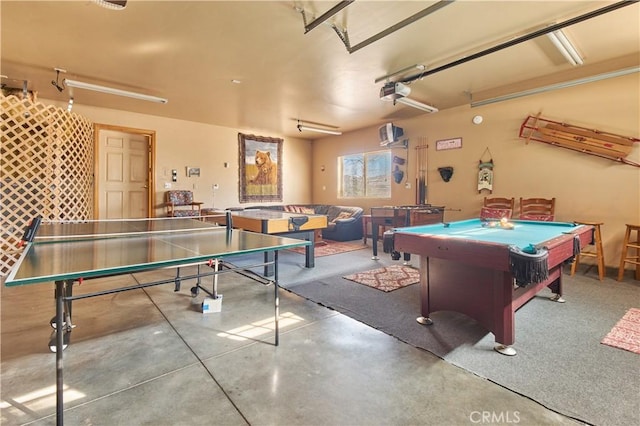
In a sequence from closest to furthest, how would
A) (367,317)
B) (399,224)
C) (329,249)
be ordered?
(367,317) < (399,224) < (329,249)

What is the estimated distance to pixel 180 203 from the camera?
5910mm

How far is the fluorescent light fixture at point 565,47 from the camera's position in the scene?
9.24 ft

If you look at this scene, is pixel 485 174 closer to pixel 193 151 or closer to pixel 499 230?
pixel 499 230

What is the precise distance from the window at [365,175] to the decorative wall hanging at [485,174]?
1.99 m

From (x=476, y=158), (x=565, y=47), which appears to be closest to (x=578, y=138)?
(x=476, y=158)

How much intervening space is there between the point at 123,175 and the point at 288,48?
4.47m

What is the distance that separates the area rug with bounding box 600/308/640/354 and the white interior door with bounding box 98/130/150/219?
270 inches

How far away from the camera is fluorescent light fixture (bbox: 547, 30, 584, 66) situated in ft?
9.24

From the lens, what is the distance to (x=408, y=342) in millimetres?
2006

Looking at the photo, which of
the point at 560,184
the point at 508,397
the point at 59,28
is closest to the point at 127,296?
the point at 59,28

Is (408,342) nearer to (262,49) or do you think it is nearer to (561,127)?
(262,49)

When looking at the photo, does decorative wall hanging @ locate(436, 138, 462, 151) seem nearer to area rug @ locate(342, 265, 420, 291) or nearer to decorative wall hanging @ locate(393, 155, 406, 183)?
decorative wall hanging @ locate(393, 155, 406, 183)

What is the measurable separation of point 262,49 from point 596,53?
385 centimetres

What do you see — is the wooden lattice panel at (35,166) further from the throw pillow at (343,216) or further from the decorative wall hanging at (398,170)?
the decorative wall hanging at (398,170)
